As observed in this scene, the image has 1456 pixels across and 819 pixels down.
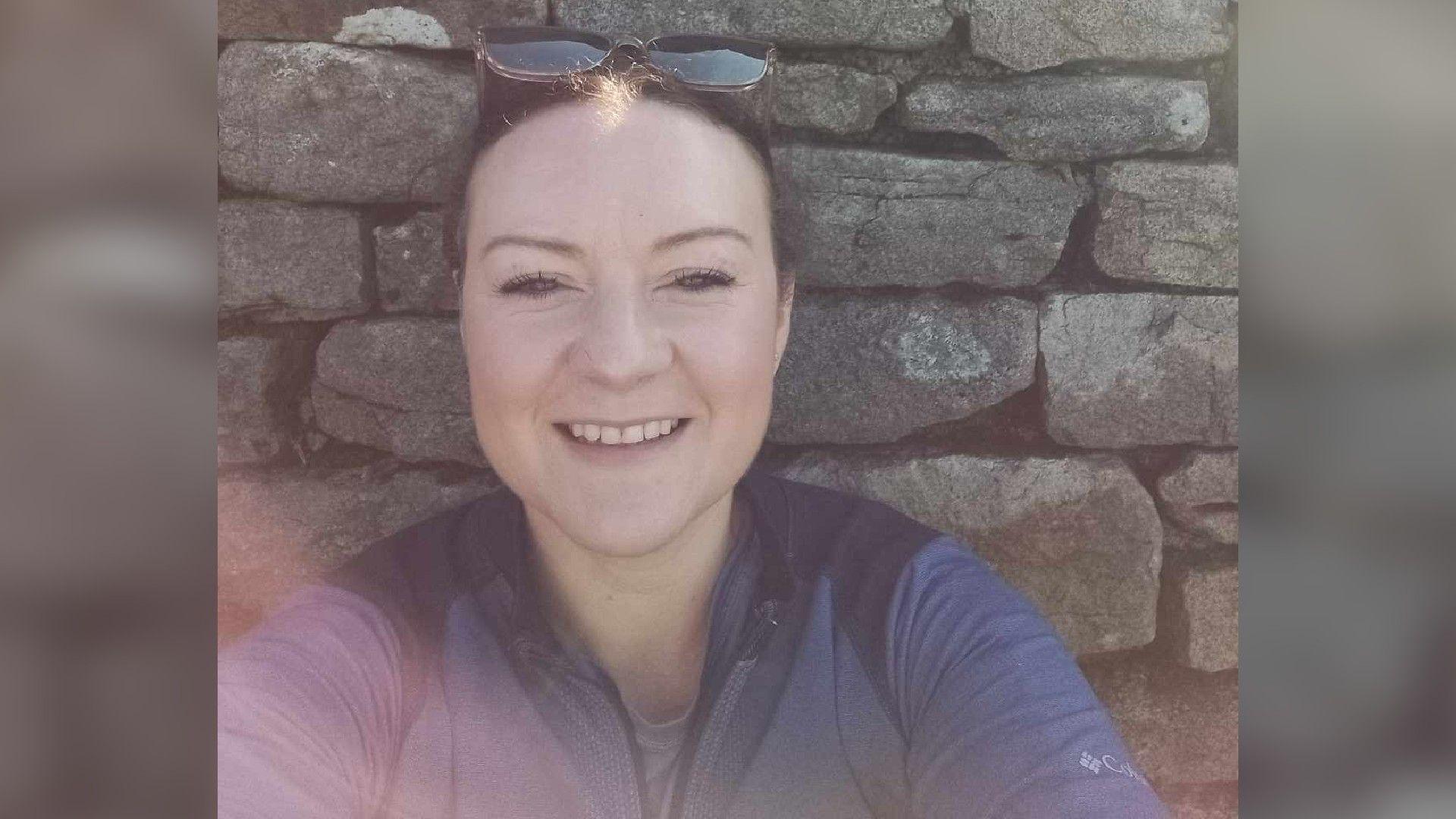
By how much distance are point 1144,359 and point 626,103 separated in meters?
1.04

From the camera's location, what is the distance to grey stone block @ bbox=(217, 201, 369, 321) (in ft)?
5.91

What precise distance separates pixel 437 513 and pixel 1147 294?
1360mm

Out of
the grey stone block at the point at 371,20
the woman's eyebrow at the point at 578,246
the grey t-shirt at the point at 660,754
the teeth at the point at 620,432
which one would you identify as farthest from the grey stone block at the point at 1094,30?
the grey t-shirt at the point at 660,754

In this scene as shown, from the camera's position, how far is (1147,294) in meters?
1.88

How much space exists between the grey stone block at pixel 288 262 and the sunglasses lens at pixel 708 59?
2.15 ft

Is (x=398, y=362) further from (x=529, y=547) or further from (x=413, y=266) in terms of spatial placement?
(x=529, y=547)

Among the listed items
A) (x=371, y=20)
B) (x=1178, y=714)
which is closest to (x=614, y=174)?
(x=371, y=20)

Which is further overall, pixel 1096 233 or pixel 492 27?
pixel 1096 233

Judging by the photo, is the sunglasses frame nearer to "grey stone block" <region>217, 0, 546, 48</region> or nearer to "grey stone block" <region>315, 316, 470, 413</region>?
"grey stone block" <region>217, 0, 546, 48</region>

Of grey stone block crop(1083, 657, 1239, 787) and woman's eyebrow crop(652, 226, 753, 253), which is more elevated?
woman's eyebrow crop(652, 226, 753, 253)

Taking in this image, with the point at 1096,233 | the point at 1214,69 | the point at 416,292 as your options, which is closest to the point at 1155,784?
the point at 1096,233

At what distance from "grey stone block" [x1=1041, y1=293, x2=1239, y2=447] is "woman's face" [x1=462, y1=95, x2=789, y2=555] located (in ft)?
2.02

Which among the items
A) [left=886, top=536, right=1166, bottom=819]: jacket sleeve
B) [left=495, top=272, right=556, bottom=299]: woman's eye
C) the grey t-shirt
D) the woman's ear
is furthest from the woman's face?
[left=886, top=536, right=1166, bottom=819]: jacket sleeve
